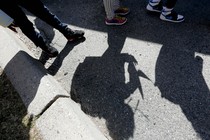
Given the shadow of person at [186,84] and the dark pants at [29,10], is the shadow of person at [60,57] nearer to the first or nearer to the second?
the dark pants at [29,10]

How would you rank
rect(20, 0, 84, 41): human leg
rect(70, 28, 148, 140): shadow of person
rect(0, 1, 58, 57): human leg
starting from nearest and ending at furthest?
rect(70, 28, 148, 140): shadow of person, rect(0, 1, 58, 57): human leg, rect(20, 0, 84, 41): human leg

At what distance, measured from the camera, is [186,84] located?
3.47 meters

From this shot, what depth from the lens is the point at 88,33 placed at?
4484mm

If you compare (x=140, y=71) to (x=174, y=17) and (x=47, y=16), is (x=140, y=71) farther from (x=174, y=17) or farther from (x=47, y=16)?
(x=47, y=16)

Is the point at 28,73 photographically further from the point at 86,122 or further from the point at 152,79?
the point at 152,79

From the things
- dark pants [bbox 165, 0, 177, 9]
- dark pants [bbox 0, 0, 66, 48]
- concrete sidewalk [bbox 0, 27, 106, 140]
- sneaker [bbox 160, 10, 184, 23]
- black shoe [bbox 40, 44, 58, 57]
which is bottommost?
black shoe [bbox 40, 44, 58, 57]

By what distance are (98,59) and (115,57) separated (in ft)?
0.76

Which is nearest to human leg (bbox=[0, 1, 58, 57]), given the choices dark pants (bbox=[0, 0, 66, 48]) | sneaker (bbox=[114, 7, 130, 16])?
dark pants (bbox=[0, 0, 66, 48])

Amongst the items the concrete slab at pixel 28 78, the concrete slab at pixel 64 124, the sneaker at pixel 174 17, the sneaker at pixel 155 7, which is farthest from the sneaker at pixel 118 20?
the concrete slab at pixel 64 124

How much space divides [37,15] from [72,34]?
0.59 meters

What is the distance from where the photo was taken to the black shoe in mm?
4160

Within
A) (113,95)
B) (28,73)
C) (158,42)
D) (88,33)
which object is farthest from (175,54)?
(28,73)

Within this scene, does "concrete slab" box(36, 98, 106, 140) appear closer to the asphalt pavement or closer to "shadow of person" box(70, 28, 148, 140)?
the asphalt pavement

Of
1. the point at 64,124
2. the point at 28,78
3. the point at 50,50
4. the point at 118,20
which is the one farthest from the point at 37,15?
the point at 64,124
